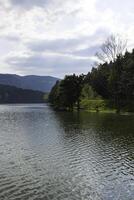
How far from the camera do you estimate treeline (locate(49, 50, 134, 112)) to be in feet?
396

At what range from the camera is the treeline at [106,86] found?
120831mm

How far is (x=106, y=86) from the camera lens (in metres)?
144

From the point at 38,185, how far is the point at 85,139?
84.8ft

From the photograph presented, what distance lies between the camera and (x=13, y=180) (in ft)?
88.2

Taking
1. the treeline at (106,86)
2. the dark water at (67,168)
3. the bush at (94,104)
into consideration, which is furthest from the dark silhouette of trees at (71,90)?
the dark water at (67,168)

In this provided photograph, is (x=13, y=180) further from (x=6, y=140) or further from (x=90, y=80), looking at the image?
(x=90, y=80)

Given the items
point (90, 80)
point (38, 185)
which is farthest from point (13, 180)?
point (90, 80)

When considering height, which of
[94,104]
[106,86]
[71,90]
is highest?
[106,86]

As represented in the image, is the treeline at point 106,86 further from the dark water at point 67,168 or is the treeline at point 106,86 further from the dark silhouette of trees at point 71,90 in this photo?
the dark water at point 67,168

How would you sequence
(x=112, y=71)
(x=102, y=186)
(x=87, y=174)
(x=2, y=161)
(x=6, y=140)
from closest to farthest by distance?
1. (x=102, y=186)
2. (x=87, y=174)
3. (x=2, y=161)
4. (x=6, y=140)
5. (x=112, y=71)

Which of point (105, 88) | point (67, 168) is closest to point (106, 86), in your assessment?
point (105, 88)

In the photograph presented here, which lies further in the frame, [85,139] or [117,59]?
[117,59]

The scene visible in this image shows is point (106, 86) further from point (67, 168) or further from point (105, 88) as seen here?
point (67, 168)

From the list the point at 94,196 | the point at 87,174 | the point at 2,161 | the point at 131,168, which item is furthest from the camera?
the point at 2,161
